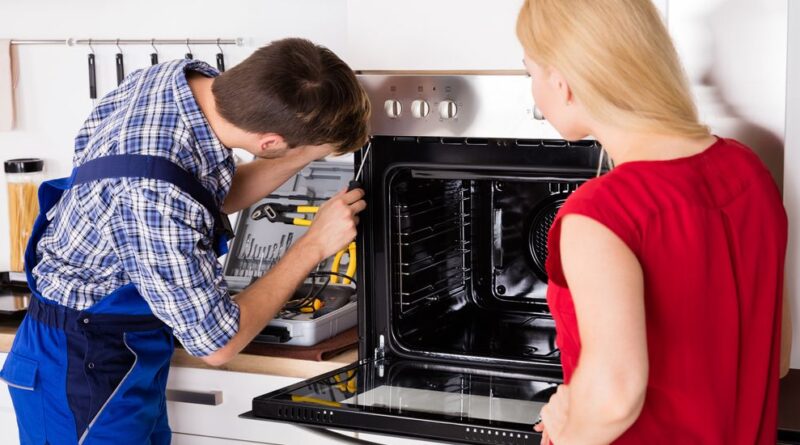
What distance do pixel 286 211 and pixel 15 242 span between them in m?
0.72

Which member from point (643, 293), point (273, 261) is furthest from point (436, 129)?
point (273, 261)

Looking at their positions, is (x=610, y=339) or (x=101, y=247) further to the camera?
(x=101, y=247)

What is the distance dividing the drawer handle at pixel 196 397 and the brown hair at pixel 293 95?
22.0 inches

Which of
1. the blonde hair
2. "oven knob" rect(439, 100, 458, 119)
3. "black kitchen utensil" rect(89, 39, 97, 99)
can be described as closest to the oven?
"oven knob" rect(439, 100, 458, 119)

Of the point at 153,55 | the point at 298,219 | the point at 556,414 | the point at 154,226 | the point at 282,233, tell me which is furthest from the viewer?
the point at 153,55

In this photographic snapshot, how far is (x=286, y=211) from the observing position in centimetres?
215

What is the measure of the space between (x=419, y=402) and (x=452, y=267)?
39 centimetres

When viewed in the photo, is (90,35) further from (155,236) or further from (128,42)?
(155,236)

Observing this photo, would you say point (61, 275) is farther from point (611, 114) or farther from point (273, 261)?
point (611, 114)

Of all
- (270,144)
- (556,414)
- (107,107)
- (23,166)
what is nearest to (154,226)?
(270,144)

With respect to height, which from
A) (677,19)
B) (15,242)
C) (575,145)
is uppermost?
(677,19)

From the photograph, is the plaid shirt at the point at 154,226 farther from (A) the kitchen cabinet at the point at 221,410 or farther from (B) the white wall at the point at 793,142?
(B) the white wall at the point at 793,142

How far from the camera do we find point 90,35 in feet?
7.98

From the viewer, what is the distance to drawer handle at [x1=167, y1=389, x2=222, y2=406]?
184 centimetres
